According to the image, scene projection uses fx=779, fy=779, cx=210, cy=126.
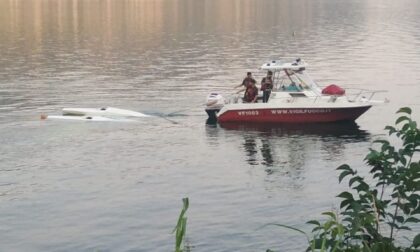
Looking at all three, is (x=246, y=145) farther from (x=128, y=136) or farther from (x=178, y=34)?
(x=178, y=34)

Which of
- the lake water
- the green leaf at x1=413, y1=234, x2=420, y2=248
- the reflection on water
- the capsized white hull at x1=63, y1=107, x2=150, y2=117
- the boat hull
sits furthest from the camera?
the capsized white hull at x1=63, y1=107, x2=150, y2=117

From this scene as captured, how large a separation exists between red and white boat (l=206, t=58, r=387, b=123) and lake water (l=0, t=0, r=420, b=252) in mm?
728

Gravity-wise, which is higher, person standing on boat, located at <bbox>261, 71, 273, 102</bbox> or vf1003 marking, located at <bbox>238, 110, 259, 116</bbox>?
person standing on boat, located at <bbox>261, 71, 273, 102</bbox>

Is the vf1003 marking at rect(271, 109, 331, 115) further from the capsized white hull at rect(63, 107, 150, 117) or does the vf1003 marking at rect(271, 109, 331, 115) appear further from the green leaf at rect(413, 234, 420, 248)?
the green leaf at rect(413, 234, 420, 248)

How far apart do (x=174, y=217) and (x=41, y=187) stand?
22.4 ft

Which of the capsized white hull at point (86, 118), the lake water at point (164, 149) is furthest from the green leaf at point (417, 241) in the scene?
the capsized white hull at point (86, 118)

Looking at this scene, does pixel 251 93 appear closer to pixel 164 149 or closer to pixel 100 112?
pixel 164 149

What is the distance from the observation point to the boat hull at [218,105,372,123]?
44.3m

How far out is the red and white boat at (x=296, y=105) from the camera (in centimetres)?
4438

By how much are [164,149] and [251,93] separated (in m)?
8.48

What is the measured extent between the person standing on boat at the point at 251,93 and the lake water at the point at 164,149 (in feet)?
6.58

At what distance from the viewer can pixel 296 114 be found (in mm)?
44500

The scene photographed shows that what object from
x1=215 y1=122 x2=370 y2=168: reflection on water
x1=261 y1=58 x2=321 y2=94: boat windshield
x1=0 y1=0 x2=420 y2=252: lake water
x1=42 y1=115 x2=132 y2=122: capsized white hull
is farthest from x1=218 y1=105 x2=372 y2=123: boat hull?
x1=42 y1=115 x2=132 y2=122: capsized white hull

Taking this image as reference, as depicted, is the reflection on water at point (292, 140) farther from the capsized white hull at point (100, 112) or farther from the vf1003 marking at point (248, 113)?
the capsized white hull at point (100, 112)
